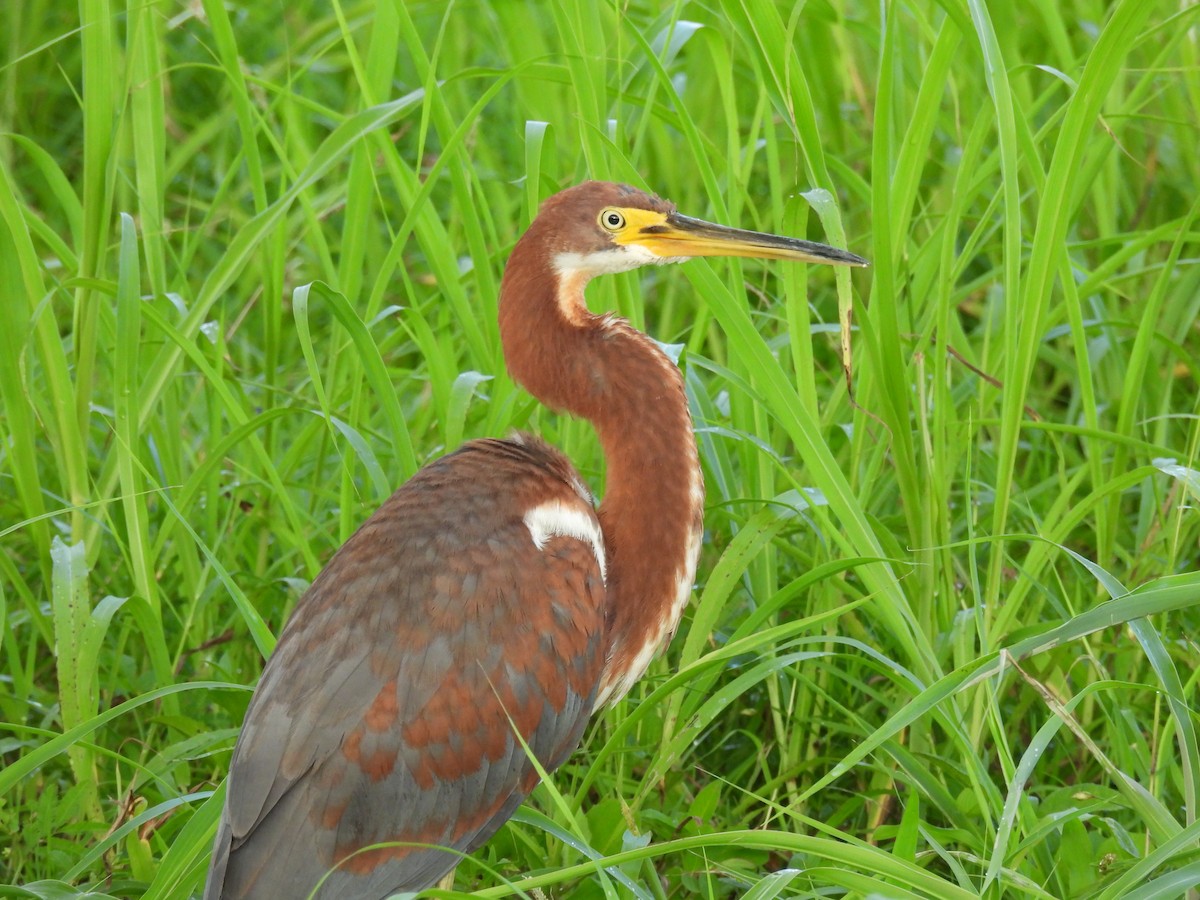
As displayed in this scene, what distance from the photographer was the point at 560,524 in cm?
249

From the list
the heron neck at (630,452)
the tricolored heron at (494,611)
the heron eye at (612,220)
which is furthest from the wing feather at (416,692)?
Answer: the heron eye at (612,220)

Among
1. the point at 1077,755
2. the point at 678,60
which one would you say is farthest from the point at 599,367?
the point at 678,60

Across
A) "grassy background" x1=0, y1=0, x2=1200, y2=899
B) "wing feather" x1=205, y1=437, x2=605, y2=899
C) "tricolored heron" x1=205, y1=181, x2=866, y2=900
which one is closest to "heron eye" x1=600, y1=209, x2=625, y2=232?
"tricolored heron" x1=205, y1=181, x2=866, y2=900

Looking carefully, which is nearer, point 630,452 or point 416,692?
point 416,692

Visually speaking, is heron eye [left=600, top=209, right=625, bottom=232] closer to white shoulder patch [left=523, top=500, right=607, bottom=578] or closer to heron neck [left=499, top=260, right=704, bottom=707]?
heron neck [left=499, top=260, right=704, bottom=707]

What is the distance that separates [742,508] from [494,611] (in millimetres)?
789

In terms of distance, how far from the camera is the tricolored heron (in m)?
2.26

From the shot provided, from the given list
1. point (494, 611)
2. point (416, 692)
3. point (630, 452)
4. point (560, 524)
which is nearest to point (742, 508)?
point (630, 452)

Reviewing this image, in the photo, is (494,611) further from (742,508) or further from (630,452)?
(742,508)

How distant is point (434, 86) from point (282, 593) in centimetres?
115

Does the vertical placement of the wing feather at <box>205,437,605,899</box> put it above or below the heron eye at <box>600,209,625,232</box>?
below

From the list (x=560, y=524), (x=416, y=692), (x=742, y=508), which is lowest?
(x=742, y=508)

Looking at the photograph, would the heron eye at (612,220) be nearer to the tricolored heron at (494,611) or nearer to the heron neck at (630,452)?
the tricolored heron at (494,611)

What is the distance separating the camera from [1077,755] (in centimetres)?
286
